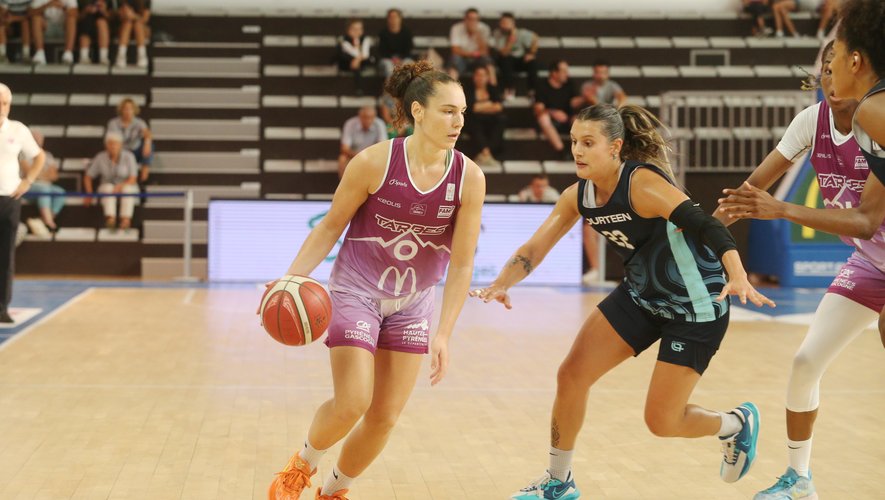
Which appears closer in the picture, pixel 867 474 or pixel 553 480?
pixel 553 480

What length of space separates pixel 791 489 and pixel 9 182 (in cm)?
696

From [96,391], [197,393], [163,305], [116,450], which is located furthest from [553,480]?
[163,305]

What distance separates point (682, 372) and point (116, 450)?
107 inches

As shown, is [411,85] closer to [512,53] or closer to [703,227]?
[703,227]

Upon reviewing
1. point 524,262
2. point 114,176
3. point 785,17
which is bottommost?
point 114,176

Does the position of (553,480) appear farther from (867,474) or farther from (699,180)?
(699,180)

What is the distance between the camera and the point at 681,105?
17.0 metres

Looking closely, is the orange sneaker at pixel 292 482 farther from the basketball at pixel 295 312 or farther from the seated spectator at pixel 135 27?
the seated spectator at pixel 135 27

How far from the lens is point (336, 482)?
13.4 ft

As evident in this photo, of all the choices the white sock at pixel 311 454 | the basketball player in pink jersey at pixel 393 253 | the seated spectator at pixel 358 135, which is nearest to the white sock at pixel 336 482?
the basketball player in pink jersey at pixel 393 253

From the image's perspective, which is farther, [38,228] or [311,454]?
[38,228]

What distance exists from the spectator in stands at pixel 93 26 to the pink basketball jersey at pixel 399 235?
14.4m

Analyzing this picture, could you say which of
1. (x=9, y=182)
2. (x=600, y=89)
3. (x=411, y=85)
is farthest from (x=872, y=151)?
(x=600, y=89)

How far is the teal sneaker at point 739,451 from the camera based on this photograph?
4402 mm
